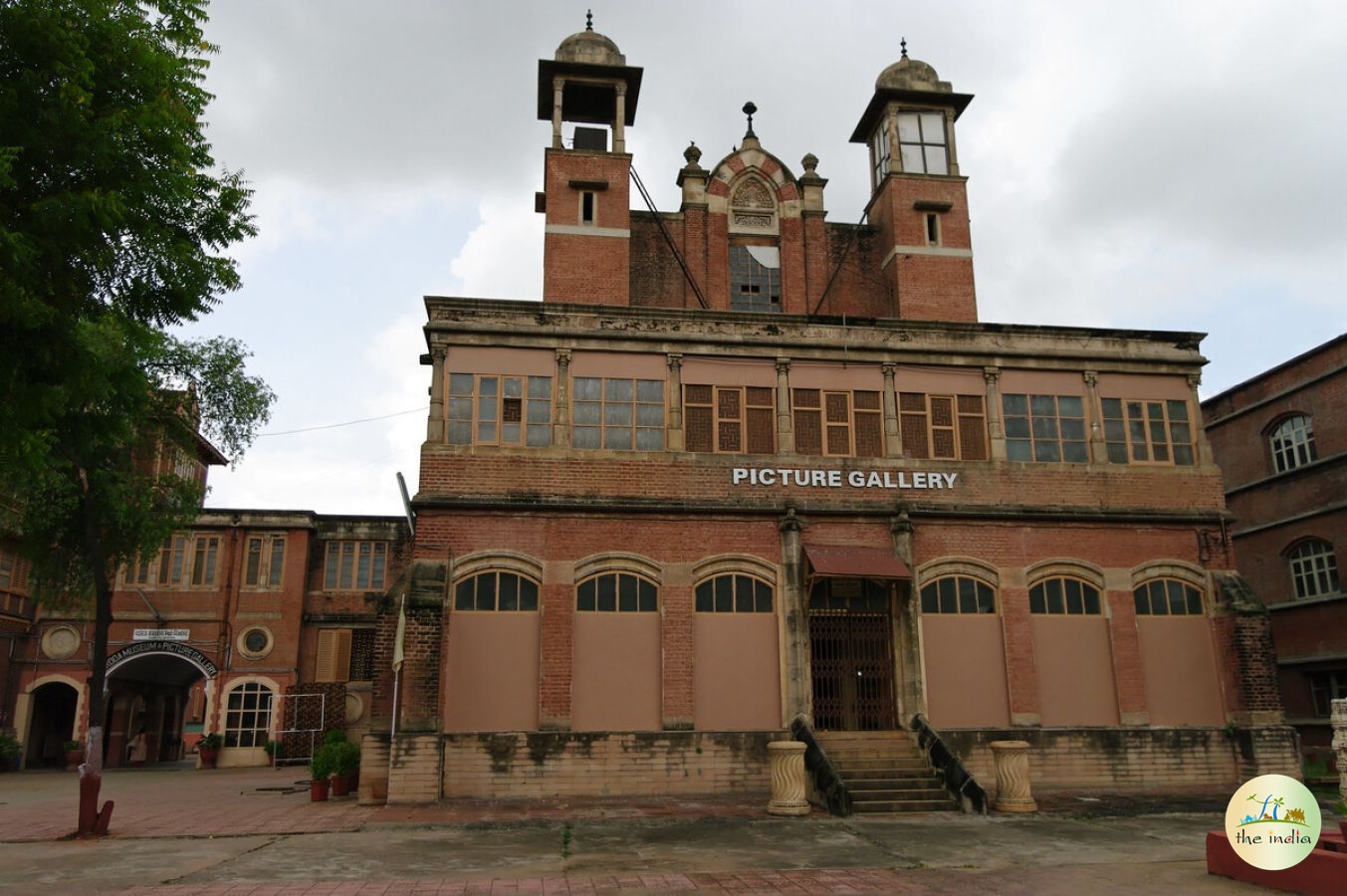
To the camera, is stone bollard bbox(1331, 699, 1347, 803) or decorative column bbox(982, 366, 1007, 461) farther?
decorative column bbox(982, 366, 1007, 461)

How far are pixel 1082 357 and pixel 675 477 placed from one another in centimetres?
901

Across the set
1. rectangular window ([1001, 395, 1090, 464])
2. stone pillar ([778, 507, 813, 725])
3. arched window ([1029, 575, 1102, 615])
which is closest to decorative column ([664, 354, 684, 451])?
stone pillar ([778, 507, 813, 725])

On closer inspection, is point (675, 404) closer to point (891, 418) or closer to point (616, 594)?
point (616, 594)

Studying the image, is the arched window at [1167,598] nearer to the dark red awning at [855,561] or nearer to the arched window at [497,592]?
the dark red awning at [855,561]

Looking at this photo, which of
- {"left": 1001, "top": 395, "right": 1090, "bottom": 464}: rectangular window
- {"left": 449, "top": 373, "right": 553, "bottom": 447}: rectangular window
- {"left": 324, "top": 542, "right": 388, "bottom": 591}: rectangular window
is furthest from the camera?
{"left": 324, "top": 542, "right": 388, "bottom": 591}: rectangular window

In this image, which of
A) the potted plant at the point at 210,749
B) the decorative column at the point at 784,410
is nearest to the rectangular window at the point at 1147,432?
the decorative column at the point at 784,410

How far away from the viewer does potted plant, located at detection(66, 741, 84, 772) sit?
28.9 meters

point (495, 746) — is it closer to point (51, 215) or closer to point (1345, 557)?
point (51, 215)

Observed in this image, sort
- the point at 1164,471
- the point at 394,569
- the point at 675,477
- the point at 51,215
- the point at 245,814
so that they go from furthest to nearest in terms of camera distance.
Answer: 1. the point at 394,569
2. the point at 1164,471
3. the point at 675,477
4. the point at 245,814
5. the point at 51,215

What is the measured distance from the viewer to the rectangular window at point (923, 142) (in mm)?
24391

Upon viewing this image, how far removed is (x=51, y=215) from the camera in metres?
6.70

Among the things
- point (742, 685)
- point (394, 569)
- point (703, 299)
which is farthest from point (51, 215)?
point (394, 569)

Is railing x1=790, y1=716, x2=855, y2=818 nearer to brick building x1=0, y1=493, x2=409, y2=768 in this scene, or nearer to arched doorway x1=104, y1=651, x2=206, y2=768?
brick building x1=0, y1=493, x2=409, y2=768

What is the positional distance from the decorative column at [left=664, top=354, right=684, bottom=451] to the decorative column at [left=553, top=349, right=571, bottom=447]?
1.92 metres
